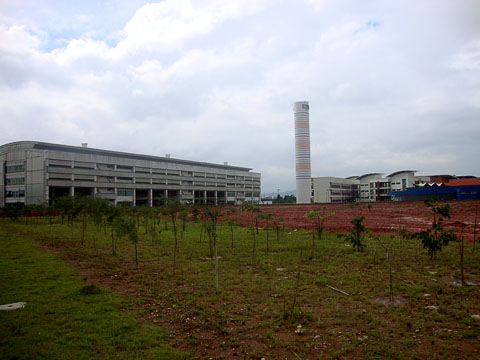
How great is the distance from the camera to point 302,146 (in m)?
79.9

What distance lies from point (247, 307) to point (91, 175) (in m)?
60.8

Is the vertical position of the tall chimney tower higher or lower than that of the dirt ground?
higher

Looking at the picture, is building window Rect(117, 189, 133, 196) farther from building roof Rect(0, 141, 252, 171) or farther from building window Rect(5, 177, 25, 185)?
building window Rect(5, 177, 25, 185)

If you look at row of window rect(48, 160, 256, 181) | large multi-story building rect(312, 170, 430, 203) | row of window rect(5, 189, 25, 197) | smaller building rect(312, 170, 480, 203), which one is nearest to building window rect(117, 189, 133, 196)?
row of window rect(48, 160, 256, 181)

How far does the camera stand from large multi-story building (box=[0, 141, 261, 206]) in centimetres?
5494

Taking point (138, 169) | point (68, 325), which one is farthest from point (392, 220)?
point (138, 169)

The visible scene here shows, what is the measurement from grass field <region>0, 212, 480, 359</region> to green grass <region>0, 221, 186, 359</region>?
0.9 inches

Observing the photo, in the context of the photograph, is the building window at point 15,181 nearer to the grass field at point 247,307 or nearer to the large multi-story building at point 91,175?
the large multi-story building at point 91,175

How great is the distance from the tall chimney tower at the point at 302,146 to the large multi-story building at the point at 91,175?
78.8 ft

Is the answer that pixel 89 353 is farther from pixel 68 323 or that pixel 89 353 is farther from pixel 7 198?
pixel 7 198

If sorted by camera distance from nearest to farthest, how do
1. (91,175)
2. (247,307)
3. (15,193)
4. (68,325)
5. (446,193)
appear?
1. (68,325)
2. (247,307)
3. (15,193)
4. (91,175)
5. (446,193)

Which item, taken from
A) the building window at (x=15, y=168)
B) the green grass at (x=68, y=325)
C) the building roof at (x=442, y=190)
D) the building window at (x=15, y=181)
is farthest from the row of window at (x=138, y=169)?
the green grass at (x=68, y=325)

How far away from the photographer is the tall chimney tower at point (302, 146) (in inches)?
3145

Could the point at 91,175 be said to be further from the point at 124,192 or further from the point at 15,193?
the point at 15,193
